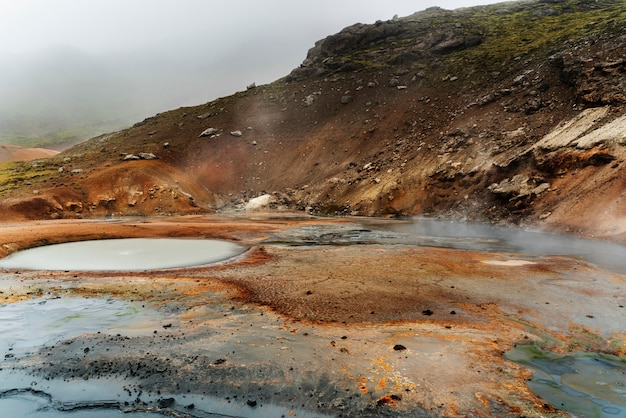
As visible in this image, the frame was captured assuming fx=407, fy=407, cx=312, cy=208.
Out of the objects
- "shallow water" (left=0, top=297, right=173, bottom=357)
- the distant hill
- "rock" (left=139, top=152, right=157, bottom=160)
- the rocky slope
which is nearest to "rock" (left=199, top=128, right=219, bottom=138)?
the rocky slope

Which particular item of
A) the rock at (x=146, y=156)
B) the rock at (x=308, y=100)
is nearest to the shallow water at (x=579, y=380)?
the rock at (x=146, y=156)

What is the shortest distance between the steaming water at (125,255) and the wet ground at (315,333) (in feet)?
3.87

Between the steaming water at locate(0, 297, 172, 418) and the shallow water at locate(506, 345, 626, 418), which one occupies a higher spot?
the steaming water at locate(0, 297, 172, 418)

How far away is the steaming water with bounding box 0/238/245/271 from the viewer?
15.5 meters

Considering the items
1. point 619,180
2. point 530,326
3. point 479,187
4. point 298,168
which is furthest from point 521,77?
point 530,326

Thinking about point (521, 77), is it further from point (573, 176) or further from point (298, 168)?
point (298, 168)

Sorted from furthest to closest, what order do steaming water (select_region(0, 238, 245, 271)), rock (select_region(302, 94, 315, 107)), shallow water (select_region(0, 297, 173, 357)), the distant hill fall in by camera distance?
the distant hill
rock (select_region(302, 94, 315, 107))
steaming water (select_region(0, 238, 245, 271))
shallow water (select_region(0, 297, 173, 357))

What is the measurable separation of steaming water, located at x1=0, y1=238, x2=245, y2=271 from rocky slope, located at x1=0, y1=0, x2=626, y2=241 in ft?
58.3

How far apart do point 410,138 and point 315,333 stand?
37545 millimetres

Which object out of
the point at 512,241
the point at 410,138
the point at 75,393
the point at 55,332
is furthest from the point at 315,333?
the point at 410,138

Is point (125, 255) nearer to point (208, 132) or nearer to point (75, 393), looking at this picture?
point (75, 393)

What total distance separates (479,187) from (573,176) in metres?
6.97

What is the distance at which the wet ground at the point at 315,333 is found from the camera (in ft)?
20.3

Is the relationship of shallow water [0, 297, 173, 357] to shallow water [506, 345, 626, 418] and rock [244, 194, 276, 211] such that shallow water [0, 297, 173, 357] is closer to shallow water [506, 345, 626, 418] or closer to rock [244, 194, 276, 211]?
shallow water [506, 345, 626, 418]
